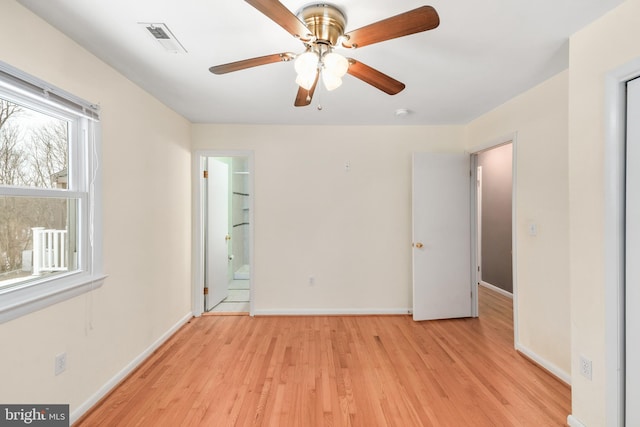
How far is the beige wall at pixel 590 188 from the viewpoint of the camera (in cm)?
151

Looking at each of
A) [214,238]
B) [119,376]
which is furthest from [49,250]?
[214,238]

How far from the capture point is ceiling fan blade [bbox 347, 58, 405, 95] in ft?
4.85

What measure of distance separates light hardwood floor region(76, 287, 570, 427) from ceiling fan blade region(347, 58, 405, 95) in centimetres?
208

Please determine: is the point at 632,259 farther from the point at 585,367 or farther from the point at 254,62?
the point at 254,62

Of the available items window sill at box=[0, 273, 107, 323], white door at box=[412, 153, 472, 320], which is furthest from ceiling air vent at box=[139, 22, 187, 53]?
white door at box=[412, 153, 472, 320]

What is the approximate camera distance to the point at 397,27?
3.84ft

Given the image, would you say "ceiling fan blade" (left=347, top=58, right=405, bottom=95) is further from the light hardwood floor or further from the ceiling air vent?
the light hardwood floor

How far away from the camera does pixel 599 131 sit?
155 cm

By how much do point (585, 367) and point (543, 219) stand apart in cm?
120

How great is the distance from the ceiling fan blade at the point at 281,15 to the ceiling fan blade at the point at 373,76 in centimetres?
30

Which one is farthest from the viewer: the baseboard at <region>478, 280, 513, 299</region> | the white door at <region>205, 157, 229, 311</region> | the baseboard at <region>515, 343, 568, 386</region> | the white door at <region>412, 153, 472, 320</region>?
the baseboard at <region>478, 280, 513, 299</region>

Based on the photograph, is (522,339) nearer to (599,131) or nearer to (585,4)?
(599,131)

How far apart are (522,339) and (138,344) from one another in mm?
3510

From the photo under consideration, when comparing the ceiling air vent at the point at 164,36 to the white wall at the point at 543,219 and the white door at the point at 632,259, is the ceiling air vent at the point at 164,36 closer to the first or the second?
the white door at the point at 632,259
